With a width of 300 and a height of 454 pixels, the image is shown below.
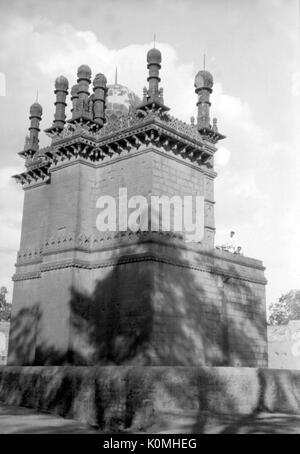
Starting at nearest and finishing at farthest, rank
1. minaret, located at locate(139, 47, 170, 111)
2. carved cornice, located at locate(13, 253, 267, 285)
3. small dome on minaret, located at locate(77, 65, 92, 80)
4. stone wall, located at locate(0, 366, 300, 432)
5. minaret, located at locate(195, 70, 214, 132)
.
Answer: stone wall, located at locate(0, 366, 300, 432) → carved cornice, located at locate(13, 253, 267, 285) → minaret, located at locate(139, 47, 170, 111) → small dome on minaret, located at locate(77, 65, 92, 80) → minaret, located at locate(195, 70, 214, 132)

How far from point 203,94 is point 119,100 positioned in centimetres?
393

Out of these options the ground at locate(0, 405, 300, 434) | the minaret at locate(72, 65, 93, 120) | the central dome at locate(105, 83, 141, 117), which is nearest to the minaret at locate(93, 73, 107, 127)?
the minaret at locate(72, 65, 93, 120)

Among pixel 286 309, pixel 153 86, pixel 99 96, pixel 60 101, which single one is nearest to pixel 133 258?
pixel 153 86

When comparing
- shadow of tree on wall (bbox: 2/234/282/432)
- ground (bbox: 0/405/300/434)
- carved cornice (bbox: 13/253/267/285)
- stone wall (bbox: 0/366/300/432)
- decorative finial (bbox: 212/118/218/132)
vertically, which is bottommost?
ground (bbox: 0/405/300/434)

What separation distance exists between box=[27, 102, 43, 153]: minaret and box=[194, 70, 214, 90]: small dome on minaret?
7.29m

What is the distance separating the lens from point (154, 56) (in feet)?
62.8

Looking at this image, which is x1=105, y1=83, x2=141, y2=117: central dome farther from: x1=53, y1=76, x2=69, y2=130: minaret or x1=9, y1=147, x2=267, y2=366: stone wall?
x1=9, y1=147, x2=267, y2=366: stone wall

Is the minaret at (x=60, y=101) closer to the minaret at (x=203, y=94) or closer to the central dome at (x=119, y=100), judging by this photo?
the central dome at (x=119, y=100)

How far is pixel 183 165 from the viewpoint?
65.3 ft

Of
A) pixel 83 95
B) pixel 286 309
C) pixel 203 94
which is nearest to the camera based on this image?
pixel 83 95

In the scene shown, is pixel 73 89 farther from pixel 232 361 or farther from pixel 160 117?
pixel 232 361

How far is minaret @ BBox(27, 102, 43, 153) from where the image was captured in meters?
23.4

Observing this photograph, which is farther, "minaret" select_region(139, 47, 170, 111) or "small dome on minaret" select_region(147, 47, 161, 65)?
"small dome on minaret" select_region(147, 47, 161, 65)

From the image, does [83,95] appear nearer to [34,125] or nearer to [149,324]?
[34,125]
